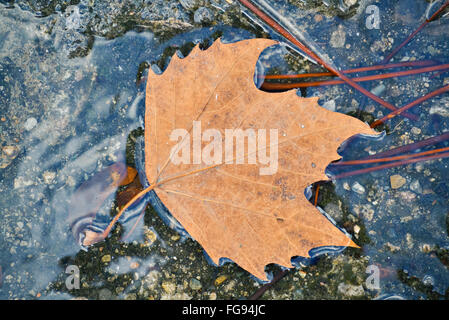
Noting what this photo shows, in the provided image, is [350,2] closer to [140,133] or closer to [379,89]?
[379,89]

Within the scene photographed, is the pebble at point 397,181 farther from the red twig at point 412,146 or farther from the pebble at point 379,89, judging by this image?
the pebble at point 379,89

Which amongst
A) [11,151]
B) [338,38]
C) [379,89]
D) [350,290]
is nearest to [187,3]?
[338,38]

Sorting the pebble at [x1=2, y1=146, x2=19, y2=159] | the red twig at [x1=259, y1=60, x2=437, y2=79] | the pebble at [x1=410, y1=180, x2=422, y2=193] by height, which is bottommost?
the pebble at [x1=410, y1=180, x2=422, y2=193]

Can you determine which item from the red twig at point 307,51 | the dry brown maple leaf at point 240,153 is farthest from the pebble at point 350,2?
the dry brown maple leaf at point 240,153

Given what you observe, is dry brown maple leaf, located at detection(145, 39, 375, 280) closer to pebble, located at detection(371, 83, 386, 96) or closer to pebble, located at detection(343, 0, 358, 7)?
pebble, located at detection(371, 83, 386, 96)

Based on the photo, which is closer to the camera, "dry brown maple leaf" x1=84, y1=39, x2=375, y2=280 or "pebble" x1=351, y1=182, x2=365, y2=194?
"dry brown maple leaf" x1=84, y1=39, x2=375, y2=280

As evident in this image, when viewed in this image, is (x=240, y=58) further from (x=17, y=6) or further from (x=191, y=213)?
(x=17, y=6)

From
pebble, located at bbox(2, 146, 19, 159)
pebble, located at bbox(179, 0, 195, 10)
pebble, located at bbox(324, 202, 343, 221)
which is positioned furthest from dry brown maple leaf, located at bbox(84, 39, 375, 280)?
pebble, located at bbox(2, 146, 19, 159)
